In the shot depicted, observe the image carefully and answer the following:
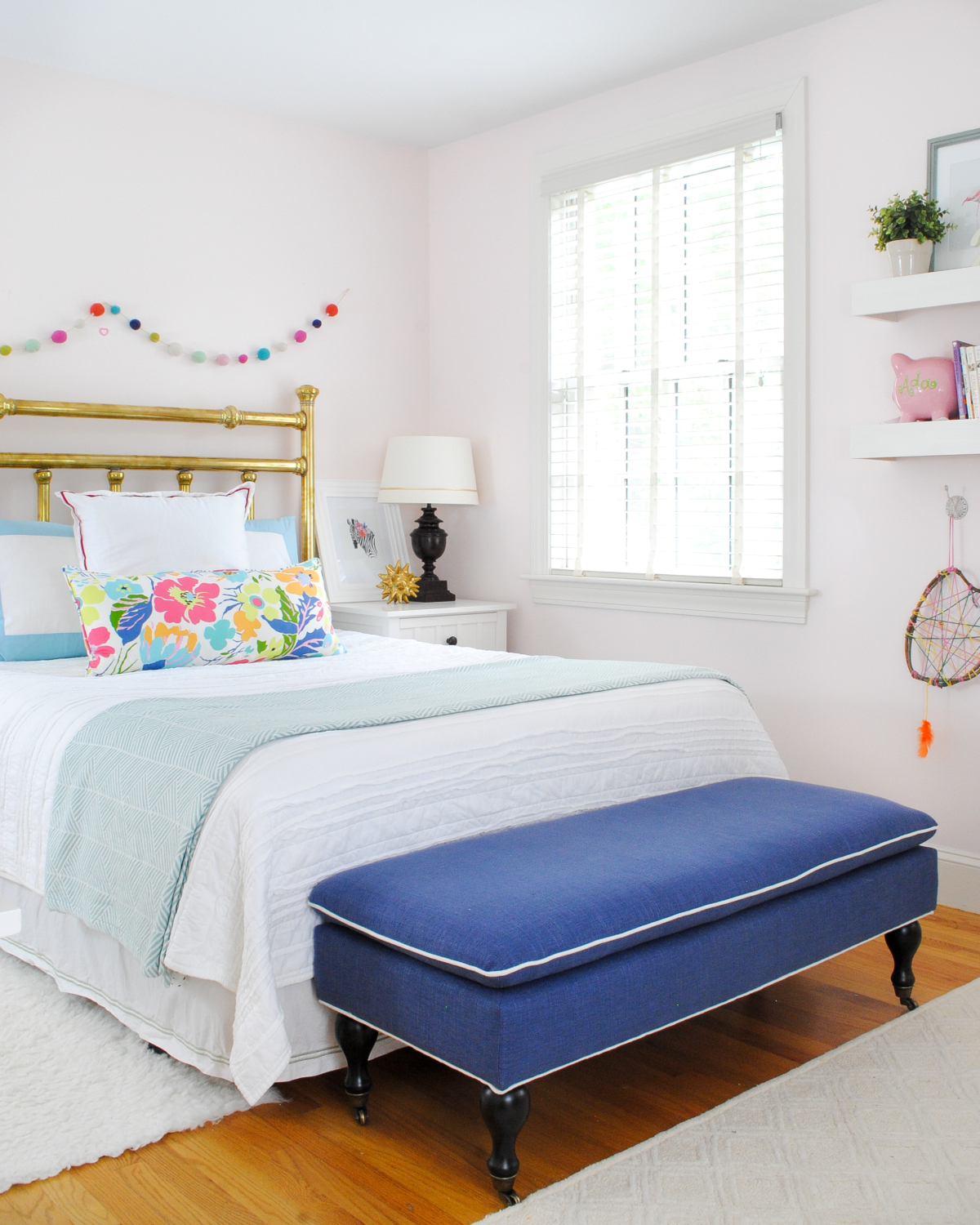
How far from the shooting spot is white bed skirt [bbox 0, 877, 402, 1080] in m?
1.99

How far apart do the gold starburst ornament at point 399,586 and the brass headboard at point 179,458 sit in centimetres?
30

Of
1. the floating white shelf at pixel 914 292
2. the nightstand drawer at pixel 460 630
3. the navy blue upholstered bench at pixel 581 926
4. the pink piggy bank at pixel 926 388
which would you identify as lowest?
the navy blue upholstered bench at pixel 581 926

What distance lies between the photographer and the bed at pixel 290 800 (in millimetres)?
1922

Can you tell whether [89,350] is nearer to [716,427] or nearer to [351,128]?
[351,128]

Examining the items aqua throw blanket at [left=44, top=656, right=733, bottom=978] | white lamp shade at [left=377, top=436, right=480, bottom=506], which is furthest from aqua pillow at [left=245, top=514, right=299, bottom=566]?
aqua throw blanket at [left=44, top=656, right=733, bottom=978]

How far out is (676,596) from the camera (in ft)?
12.4

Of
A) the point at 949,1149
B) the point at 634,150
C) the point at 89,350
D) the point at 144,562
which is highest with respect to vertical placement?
the point at 634,150

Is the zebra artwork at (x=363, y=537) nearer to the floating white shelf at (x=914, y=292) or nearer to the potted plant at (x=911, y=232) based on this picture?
the floating white shelf at (x=914, y=292)

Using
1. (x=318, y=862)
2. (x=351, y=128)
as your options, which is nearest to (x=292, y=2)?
(x=351, y=128)

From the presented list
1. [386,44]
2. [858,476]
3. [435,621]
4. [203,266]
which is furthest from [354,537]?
[858,476]

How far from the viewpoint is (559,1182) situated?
5.96ft

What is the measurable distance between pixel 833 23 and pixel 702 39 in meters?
0.38

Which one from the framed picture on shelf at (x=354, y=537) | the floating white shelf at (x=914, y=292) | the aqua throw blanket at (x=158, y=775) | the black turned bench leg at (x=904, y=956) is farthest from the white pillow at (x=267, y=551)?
the black turned bench leg at (x=904, y=956)

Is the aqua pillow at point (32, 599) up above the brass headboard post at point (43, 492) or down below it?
below
